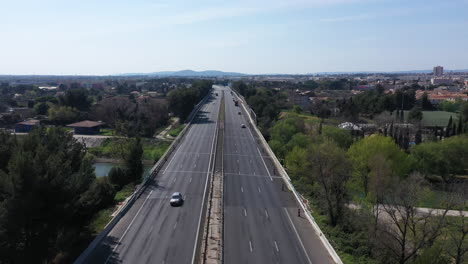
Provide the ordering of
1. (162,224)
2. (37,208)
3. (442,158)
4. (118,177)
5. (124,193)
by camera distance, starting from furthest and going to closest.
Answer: (442,158) < (118,177) < (124,193) < (162,224) < (37,208)

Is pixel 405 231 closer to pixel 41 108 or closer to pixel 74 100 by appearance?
pixel 74 100

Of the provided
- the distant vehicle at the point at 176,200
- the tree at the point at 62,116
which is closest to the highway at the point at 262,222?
the distant vehicle at the point at 176,200

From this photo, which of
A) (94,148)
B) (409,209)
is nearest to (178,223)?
(409,209)

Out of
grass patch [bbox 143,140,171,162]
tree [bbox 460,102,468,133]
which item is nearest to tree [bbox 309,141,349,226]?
grass patch [bbox 143,140,171,162]

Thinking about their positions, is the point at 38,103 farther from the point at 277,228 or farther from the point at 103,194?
the point at 277,228

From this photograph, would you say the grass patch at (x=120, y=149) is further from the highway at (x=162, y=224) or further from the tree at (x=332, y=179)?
the tree at (x=332, y=179)

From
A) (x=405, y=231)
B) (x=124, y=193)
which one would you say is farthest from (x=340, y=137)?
(x=405, y=231)

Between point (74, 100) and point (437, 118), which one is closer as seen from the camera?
point (437, 118)
